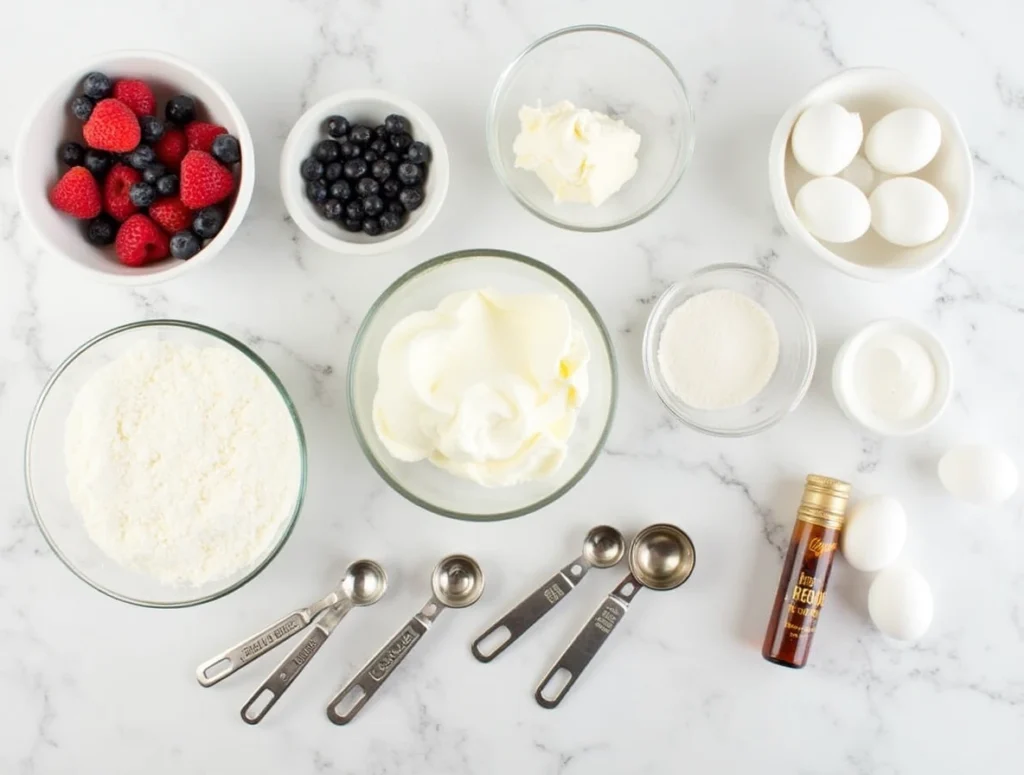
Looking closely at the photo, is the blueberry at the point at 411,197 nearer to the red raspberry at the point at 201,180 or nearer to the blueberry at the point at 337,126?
the blueberry at the point at 337,126

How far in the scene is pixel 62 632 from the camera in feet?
5.19

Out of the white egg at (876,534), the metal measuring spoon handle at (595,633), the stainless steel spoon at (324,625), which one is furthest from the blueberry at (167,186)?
the white egg at (876,534)

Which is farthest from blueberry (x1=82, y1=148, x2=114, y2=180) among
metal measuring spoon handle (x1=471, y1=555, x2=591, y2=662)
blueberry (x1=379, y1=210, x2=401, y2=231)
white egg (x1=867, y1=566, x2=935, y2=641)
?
white egg (x1=867, y1=566, x2=935, y2=641)

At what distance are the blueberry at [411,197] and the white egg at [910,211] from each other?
0.82 metres

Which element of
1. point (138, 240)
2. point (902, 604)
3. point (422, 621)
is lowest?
point (422, 621)

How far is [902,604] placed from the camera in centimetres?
154

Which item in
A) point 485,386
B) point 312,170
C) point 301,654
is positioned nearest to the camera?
point 485,386

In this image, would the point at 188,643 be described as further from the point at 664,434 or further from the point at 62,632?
the point at 664,434

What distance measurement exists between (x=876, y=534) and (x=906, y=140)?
2.31 feet

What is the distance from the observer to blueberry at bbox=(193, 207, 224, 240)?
1395 mm

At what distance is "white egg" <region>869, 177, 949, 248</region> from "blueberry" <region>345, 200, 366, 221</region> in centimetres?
92

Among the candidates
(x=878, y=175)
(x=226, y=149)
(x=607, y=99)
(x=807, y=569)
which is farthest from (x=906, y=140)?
(x=226, y=149)

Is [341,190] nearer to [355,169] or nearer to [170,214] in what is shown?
[355,169]

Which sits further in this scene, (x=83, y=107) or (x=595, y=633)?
(x=595, y=633)
